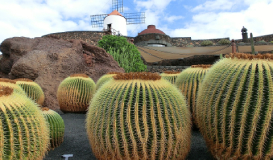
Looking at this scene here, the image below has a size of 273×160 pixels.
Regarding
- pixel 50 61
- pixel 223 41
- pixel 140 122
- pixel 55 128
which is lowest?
pixel 55 128

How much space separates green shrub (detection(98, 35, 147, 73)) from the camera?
1152cm

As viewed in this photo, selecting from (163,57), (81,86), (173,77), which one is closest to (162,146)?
(173,77)

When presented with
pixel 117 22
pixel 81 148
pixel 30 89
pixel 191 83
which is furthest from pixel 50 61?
pixel 117 22

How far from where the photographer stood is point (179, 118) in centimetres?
220

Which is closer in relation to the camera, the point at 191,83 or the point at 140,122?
the point at 140,122

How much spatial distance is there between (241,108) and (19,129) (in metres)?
1.89

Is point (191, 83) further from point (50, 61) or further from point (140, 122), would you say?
point (50, 61)

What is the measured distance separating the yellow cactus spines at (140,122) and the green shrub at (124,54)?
9.08m

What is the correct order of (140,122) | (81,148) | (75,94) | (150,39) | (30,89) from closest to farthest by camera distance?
(140,122)
(81,148)
(30,89)
(75,94)
(150,39)

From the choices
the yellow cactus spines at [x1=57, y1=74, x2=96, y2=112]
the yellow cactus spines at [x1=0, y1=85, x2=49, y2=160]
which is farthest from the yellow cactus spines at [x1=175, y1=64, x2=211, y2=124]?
the yellow cactus spines at [x1=57, y1=74, x2=96, y2=112]

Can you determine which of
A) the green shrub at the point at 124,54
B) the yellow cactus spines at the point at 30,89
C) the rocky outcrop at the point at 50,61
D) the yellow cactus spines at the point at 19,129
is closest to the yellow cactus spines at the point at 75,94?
the yellow cactus spines at the point at 30,89

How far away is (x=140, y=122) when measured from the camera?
2.06 m

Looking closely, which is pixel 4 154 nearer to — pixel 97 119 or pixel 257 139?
pixel 97 119

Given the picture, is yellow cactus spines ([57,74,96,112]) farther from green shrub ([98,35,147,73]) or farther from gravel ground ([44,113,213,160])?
green shrub ([98,35,147,73])
